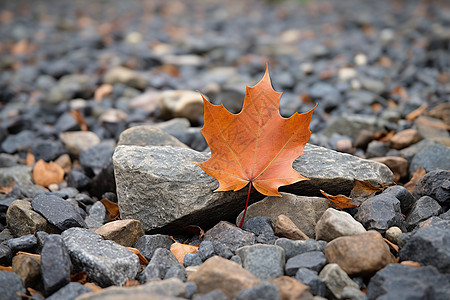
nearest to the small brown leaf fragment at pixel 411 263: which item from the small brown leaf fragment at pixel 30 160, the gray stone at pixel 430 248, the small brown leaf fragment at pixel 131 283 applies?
A: the gray stone at pixel 430 248

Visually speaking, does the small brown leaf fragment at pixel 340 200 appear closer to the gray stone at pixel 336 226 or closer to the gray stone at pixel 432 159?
the gray stone at pixel 336 226

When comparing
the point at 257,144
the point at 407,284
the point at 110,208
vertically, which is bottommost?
the point at 110,208

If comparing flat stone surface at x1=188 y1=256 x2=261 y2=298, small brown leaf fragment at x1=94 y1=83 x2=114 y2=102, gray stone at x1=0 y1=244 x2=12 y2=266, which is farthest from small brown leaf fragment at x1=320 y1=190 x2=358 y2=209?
small brown leaf fragment at x1=94 y1=83 x2=114 y2=102

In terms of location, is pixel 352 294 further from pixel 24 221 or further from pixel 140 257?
pixel 24 221

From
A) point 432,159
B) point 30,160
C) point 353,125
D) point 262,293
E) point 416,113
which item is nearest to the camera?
point 262,293

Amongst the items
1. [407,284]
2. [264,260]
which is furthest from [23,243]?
[407,284]

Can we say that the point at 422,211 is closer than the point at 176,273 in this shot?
No
